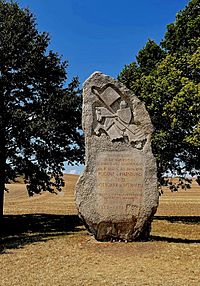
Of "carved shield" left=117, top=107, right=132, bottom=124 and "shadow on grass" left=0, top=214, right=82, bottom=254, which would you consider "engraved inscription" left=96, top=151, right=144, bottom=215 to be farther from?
"shadow on grass" left=0, top=214, right=82, bottom=254

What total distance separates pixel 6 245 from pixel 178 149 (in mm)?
11025

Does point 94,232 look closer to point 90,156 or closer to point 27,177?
A: point 90,156

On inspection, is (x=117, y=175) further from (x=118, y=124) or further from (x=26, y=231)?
(x=26, y=231)

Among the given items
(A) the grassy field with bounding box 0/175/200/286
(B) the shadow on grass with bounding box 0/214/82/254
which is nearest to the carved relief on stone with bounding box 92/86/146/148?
(A) the grassy field with bounding box 0/175/200/286

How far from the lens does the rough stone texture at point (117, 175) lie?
40.8 feet

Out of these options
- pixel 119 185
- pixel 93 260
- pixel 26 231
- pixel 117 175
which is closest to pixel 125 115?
pixel 117 175

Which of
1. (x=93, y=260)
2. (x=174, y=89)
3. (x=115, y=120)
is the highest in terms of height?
(x=174, y=89)

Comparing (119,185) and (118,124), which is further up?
(118,124)

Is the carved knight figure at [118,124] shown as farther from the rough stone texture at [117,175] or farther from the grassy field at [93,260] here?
the grassy field at [93,260]

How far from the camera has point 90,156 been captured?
41.4 ft

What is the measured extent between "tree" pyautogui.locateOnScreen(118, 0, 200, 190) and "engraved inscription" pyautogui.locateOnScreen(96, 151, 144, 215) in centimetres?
579

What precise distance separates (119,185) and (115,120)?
80.0 inches

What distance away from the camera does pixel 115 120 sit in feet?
42.7

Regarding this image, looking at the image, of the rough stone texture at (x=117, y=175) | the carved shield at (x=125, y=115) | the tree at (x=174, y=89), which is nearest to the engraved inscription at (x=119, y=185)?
the rough stone texture at (x=117, y=175)
